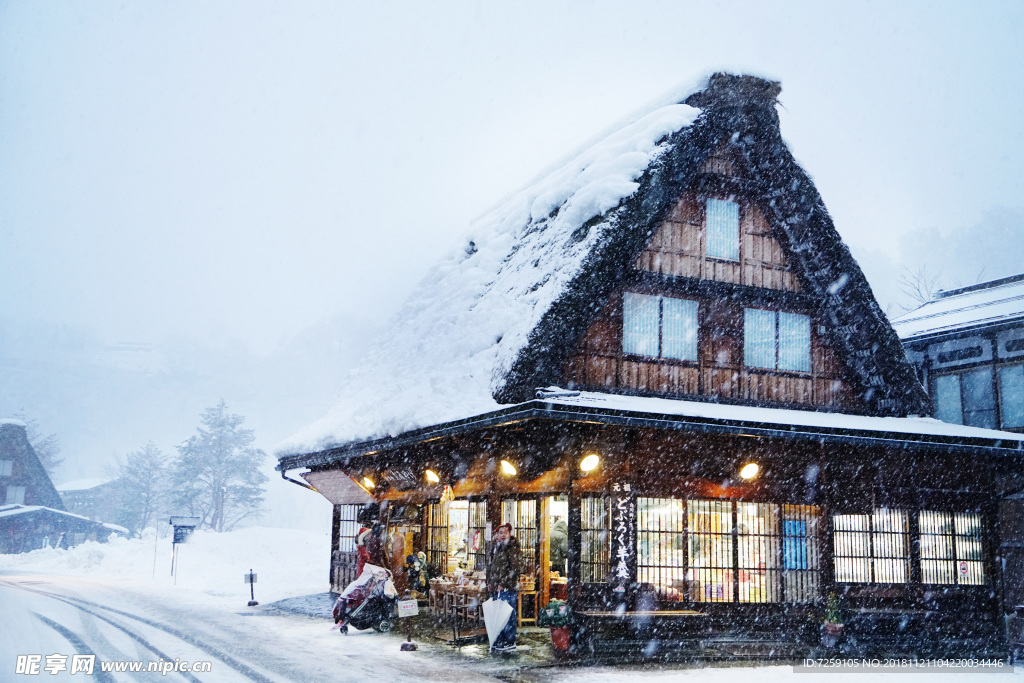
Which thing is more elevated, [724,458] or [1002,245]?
[1002,245]

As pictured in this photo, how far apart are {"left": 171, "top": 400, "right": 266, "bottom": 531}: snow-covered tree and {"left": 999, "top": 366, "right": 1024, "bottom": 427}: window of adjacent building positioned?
187 ft

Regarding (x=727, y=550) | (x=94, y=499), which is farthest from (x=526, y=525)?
(x=94, y=499)

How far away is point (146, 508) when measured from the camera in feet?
214

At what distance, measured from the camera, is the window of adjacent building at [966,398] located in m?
17.6

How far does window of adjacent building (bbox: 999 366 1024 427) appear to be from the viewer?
16953 millimetres

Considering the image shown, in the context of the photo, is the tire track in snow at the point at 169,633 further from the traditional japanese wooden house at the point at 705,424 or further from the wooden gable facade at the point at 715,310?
the wooden gable facade at the point at 715,310

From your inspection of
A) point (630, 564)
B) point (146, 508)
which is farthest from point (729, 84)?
point (146, 508)


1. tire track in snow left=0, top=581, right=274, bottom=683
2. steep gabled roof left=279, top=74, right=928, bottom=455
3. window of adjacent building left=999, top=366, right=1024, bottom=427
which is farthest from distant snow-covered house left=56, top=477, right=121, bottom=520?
window of adjacent building left=999, top=366, right=1024, bottom=427

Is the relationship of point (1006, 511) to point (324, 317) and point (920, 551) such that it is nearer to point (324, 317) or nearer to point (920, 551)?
point (920, 551)

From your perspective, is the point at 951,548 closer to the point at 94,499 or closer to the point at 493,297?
the point at 493,297

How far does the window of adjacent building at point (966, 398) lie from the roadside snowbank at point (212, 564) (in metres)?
15.6

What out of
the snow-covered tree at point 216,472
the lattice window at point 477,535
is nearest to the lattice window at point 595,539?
the lattice window at point 477,535

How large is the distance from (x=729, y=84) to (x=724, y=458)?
6.30 m

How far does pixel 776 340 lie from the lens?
14.6m
